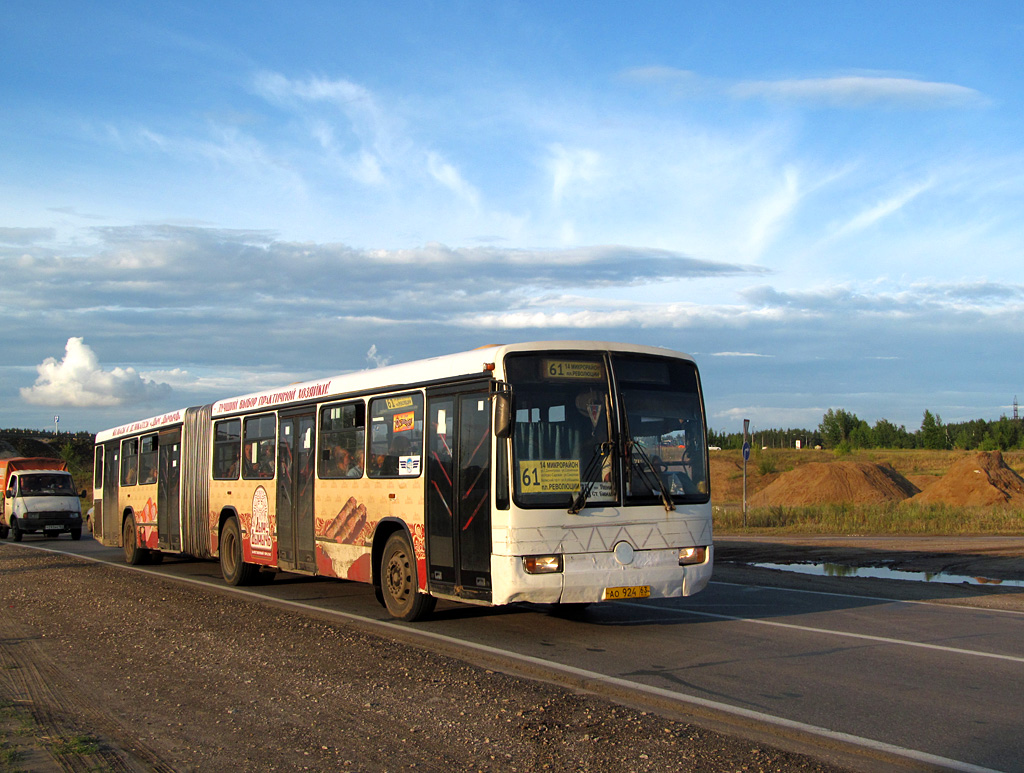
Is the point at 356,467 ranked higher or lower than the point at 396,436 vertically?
lower

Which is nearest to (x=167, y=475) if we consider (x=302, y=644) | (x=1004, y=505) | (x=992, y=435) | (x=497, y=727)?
(x=302, y=644)

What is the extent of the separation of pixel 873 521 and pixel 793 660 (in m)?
22.6

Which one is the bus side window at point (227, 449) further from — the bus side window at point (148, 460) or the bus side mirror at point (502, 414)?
the bus side mirror at point (502, 414)

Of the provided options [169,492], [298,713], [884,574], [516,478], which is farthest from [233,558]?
[884,574]

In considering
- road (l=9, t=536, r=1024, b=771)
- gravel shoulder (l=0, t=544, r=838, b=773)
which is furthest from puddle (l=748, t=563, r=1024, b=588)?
gravel shoulder (l=0, t=544, r=838, b=773)

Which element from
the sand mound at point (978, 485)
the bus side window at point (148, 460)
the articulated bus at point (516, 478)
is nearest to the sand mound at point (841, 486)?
the sand mound at point (978, 485)

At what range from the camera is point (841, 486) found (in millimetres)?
46406

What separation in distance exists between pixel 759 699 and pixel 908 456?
93.9 meters

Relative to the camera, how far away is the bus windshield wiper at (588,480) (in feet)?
29.9

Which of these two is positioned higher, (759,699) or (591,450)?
(591,450)

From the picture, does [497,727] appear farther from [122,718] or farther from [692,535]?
[692,535]

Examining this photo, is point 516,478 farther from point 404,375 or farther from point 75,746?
point 75,746

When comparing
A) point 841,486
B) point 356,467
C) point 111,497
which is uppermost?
point 356,467

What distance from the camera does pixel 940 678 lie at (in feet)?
24.8
